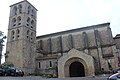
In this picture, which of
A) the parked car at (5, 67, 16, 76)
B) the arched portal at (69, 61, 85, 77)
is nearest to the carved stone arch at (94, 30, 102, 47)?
the arched portal at (69, 61, 85, 77)

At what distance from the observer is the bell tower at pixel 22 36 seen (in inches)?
1272

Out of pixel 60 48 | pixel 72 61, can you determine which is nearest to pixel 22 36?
pixel 60 48

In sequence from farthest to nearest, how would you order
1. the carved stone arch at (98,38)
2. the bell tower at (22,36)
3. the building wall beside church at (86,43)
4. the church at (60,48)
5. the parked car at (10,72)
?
the carved stone arch at (98,38) → the bell tower at (22,36) → the building wall beside church at (86,43) → the church at (60,48) → the parked car at (10,72)

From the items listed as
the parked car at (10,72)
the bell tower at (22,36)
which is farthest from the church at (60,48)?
the parked car at (10,72)

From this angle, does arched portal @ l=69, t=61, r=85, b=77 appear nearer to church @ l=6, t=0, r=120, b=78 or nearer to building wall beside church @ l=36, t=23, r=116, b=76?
church @ l=6, t=0, r=120, b=78

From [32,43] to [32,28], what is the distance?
4271 millimetres

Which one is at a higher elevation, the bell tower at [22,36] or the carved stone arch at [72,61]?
the bell tower at [22,36]

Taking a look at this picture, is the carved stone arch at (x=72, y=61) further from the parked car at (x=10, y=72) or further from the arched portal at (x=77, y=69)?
the parked car at (x=10, y=72)

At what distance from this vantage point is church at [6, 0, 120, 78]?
30266 mm

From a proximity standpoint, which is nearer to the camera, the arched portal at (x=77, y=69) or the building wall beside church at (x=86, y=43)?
the building wall beside church at (x=86, y=43)

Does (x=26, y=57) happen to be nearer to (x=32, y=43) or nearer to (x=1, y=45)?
(x=32, y=43)

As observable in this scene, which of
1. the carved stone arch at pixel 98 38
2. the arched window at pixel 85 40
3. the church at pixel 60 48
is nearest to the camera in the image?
the church at pixel 60 48

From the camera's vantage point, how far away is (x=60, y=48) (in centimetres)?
3759

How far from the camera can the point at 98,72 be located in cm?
3020
